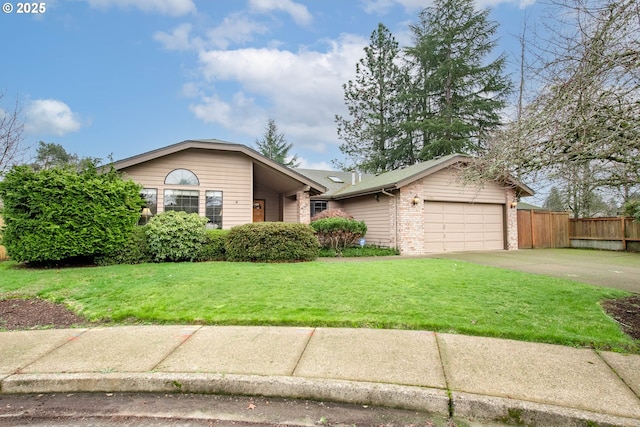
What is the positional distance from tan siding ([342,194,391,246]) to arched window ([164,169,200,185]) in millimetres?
7901

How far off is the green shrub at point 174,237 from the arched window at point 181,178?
2.42 metres

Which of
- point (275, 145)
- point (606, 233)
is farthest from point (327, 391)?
point (275, 145)

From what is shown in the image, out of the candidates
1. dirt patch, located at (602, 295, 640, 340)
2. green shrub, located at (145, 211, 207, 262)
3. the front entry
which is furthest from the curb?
the front entry

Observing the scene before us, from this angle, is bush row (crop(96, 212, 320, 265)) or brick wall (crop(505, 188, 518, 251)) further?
brick wall (crop(505, 188, 518, 251))

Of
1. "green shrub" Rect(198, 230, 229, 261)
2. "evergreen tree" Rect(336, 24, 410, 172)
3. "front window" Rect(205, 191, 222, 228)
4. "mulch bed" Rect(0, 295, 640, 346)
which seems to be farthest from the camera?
"evergreen tree" Rect(336, 24, 410, 172)

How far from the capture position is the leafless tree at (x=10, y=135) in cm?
954

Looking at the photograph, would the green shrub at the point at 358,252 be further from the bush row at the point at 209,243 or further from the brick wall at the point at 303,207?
the bush row at the point at 209,243

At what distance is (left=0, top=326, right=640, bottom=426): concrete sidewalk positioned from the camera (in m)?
2.49

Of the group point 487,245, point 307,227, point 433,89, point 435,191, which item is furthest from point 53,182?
point 433,89

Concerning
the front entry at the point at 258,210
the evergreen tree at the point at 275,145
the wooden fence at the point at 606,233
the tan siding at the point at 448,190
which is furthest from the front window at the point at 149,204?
the evergreen tree at the point at 275,145

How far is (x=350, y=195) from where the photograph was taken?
16609 millimetres

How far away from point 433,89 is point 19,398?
28425 mm

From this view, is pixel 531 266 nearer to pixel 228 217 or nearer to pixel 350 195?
pixel 350 195

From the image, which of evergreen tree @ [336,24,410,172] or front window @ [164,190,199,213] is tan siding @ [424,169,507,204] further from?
evergreen tree @ [336,24,410,172]
